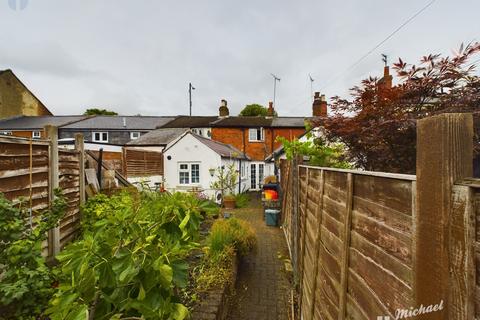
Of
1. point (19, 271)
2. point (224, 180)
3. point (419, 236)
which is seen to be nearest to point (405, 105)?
point (419, 236)

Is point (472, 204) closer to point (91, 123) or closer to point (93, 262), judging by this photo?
point (93, 262)

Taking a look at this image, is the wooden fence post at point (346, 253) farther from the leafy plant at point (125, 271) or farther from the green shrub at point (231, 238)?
the green shrub at point (231, 238)

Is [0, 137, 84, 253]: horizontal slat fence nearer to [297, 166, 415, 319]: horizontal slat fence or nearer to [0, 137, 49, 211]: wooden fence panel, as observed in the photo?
[0, 137, 49, 211]: wooden fence panel

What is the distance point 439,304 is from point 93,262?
206cm

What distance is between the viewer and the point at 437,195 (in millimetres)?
937

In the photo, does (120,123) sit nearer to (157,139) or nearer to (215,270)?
(157,139)

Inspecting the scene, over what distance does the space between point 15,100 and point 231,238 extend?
39.8m

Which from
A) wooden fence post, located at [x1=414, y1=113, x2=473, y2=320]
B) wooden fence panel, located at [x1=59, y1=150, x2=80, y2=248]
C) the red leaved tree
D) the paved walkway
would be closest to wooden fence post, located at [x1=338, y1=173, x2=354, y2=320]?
wooden fence post, located at [x1=414, y1=113, x2=473, y2=320]

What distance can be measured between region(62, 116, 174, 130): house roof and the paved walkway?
30.6m

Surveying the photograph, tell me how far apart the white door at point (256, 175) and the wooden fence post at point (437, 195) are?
2418 cm

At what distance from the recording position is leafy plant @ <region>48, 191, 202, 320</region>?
1762 millimetres

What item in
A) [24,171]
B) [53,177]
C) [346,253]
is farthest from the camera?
[53,177]

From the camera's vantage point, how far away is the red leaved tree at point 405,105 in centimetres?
381

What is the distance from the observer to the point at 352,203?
6.45 ft
